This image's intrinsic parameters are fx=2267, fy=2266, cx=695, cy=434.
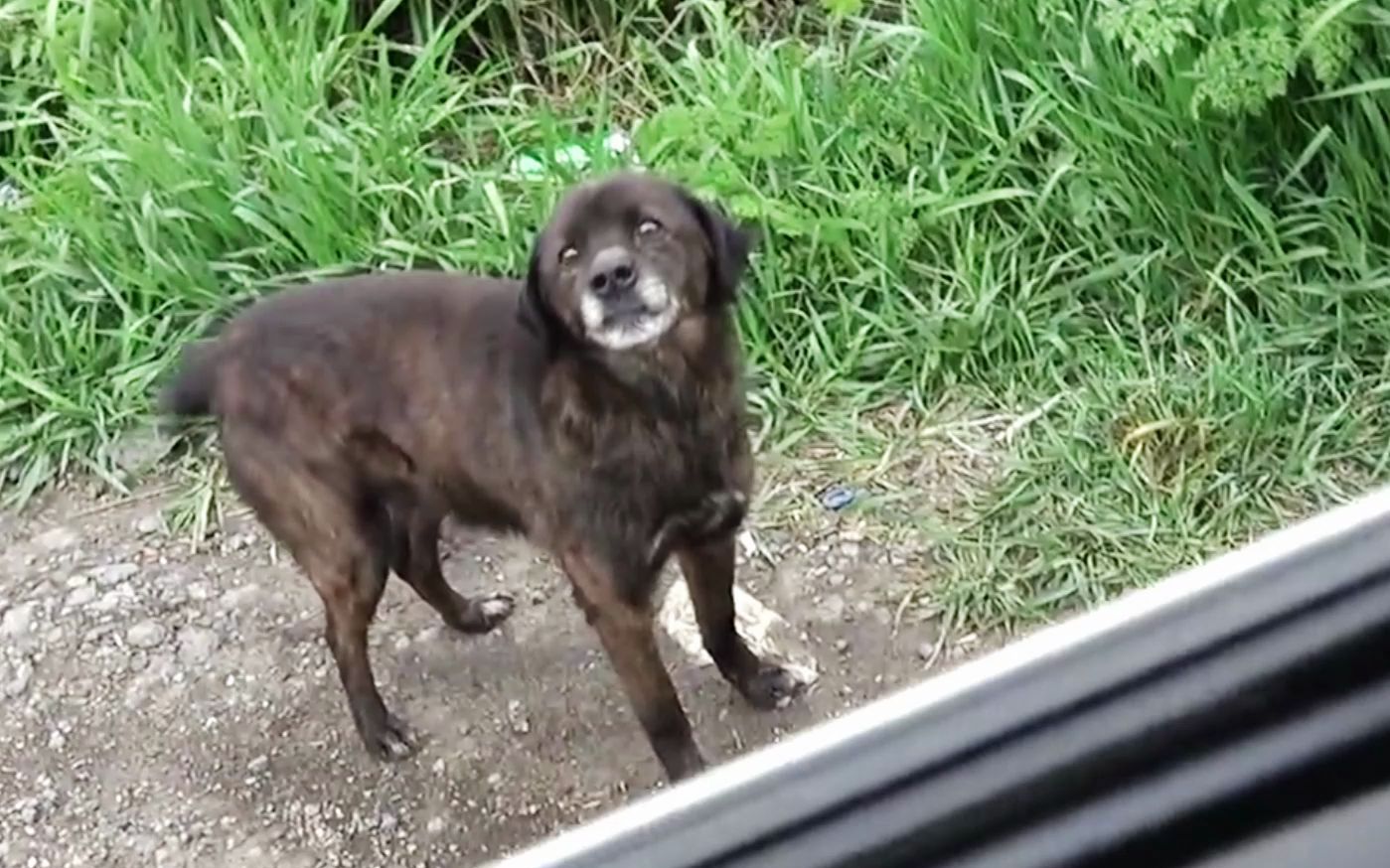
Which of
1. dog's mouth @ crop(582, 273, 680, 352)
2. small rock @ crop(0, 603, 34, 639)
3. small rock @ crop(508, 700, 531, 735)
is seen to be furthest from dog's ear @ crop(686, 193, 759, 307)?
small rock @ crop(0, 603, 34, 639)

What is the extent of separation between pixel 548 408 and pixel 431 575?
2.19 feet

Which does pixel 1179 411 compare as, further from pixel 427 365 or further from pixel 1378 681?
pixel 1378 681

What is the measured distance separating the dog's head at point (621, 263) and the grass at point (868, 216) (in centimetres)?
90

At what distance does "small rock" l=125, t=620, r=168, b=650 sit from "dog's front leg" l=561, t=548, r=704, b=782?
1.06m

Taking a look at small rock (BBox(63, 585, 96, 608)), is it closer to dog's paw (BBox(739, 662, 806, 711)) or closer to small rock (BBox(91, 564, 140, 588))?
small rock (BBox(91, 564, 140, 588))

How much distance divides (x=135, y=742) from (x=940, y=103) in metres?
1.96

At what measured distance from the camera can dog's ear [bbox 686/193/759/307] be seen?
327 cm

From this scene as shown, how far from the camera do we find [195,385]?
141 inches

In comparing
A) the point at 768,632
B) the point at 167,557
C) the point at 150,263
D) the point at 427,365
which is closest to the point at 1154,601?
the point at 427,365

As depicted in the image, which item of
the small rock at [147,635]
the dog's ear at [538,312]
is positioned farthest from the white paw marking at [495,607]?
the dog's ear at [538,312]

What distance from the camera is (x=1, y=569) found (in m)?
4.36

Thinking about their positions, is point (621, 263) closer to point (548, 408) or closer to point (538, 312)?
point (538, 312)

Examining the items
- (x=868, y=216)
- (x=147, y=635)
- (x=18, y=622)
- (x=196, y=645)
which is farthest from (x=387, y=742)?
(x=868, y=216)

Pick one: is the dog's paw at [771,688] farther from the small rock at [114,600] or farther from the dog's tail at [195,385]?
the small rock at [114,600]
